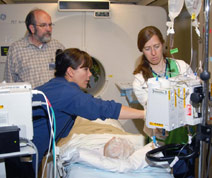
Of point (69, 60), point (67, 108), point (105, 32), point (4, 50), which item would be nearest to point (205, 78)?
point (67, 108)

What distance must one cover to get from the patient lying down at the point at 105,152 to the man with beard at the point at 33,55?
0.82 m

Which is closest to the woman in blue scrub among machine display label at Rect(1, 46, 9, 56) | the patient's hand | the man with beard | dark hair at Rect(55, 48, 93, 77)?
dark hair at Rect(55, 48, 93, 77)

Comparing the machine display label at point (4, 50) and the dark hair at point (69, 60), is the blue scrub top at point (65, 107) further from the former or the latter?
the machine display label at point (4, 50)

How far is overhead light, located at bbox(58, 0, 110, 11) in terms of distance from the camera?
3.33 metres

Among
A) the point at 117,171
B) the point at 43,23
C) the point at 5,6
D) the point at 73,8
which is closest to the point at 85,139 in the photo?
the point at 117,171

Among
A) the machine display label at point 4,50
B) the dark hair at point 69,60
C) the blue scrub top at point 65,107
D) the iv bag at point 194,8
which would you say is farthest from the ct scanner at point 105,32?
the iv bag at point 194,8

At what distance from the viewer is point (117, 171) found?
1.75m

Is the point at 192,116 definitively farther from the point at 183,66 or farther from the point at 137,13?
the point at 137,13

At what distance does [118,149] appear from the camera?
2.01 meters

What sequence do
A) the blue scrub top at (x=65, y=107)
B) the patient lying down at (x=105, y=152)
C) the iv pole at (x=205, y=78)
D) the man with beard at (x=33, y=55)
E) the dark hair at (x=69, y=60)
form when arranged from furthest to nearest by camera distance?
the man with beard at (x=33, y=55) → the dark hair at (x=69, y=60) → the patient lying down at (x=105, y=152) → the blue scrub top at (x=65, y=107) → the iv pole at (x=205, y=78)

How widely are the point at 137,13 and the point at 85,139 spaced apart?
1.86 m

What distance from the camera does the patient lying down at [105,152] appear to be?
5.86 ft

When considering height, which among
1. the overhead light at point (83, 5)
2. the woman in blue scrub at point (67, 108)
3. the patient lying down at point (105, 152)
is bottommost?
the patient lying down at point (105, 152)

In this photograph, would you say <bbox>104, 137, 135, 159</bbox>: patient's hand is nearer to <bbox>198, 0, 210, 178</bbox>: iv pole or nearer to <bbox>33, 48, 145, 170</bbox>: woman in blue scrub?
<bbox>33, 48, 145, 170</bbox>: woman in blue scrub
